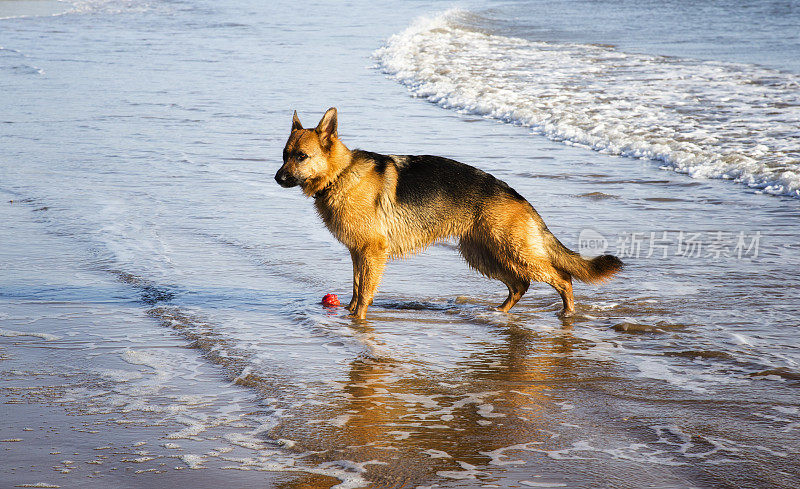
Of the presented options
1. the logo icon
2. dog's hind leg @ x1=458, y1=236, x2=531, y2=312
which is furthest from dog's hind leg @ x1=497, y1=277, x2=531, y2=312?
the logo icon

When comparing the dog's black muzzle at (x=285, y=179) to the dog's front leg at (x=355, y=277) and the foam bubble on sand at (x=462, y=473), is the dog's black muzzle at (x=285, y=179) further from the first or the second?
the foam bubble on sand at (x=462, y=473)

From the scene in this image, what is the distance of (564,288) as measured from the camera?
6.48 meters

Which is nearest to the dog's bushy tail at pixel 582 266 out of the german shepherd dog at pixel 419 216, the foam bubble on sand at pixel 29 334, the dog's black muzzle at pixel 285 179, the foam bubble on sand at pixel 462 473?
the german shepherd dog at pixel 419 216

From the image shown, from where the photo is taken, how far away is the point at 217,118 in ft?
48.8

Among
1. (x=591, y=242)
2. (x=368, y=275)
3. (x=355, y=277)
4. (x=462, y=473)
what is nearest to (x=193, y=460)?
(x=462, y=473)

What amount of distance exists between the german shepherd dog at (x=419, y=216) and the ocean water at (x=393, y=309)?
0.29 m

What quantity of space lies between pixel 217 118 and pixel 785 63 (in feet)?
45.6

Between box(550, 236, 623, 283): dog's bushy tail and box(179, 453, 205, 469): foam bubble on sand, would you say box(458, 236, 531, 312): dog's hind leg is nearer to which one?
box(550, 236, 623, 283): dog's bushy tail

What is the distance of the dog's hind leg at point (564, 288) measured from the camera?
648 cm

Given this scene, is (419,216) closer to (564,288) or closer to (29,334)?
(564,288)

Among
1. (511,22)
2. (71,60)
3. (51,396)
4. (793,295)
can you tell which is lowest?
(51,396)

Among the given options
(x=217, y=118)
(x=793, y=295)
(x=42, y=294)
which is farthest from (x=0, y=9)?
(x=793, y=295)

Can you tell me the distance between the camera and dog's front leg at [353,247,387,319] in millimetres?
6355

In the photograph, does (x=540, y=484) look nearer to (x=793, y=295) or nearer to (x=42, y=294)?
(x=793, y=295)
